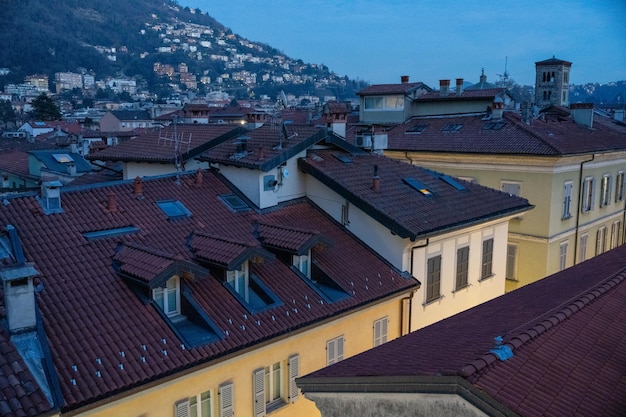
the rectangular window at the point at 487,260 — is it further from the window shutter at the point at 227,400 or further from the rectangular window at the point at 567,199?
the window shutter at the point at 227,400

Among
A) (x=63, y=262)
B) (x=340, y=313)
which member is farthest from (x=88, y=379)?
(x=340, y=313)

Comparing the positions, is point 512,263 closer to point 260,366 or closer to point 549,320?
point 260,366

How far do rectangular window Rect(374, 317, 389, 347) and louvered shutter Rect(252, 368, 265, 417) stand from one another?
12.3 feet

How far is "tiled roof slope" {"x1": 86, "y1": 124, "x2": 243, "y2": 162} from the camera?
18.3 metres

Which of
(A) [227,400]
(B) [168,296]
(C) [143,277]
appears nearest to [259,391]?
(A) [227,400]

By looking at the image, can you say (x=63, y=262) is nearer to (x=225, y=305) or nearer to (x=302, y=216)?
(x=225, y=305)

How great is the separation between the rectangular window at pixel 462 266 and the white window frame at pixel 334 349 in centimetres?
532

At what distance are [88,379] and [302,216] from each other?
8.19m

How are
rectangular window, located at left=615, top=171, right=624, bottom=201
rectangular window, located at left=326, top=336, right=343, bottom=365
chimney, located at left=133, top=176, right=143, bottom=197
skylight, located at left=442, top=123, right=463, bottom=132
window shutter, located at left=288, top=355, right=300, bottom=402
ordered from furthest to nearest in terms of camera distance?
rectangular window, located at left=615, top=171, right=624, bottom=201, skylight, located at left=442, top=123, right=463, bottom=132, chimney, located at left=133, top=176, right=143, bottom=197, rectangular window, located at left=326, top=336, right=343, bottom=365, window shutter, located at left=288, top=355, right=300, bottom=402

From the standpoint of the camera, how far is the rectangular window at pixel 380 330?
13703 millimetres

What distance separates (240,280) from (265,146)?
5.59m

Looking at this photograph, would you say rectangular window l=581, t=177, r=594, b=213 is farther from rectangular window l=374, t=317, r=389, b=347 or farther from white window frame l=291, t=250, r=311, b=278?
white window frame l=291, t=250, r=311, b=278

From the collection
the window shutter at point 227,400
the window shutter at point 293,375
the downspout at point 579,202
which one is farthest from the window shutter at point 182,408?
the downspout at point 579,202

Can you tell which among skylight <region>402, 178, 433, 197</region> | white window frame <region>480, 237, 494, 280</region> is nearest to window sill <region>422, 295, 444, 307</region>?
white window frame <region>480, 237, 494, 280</region>
